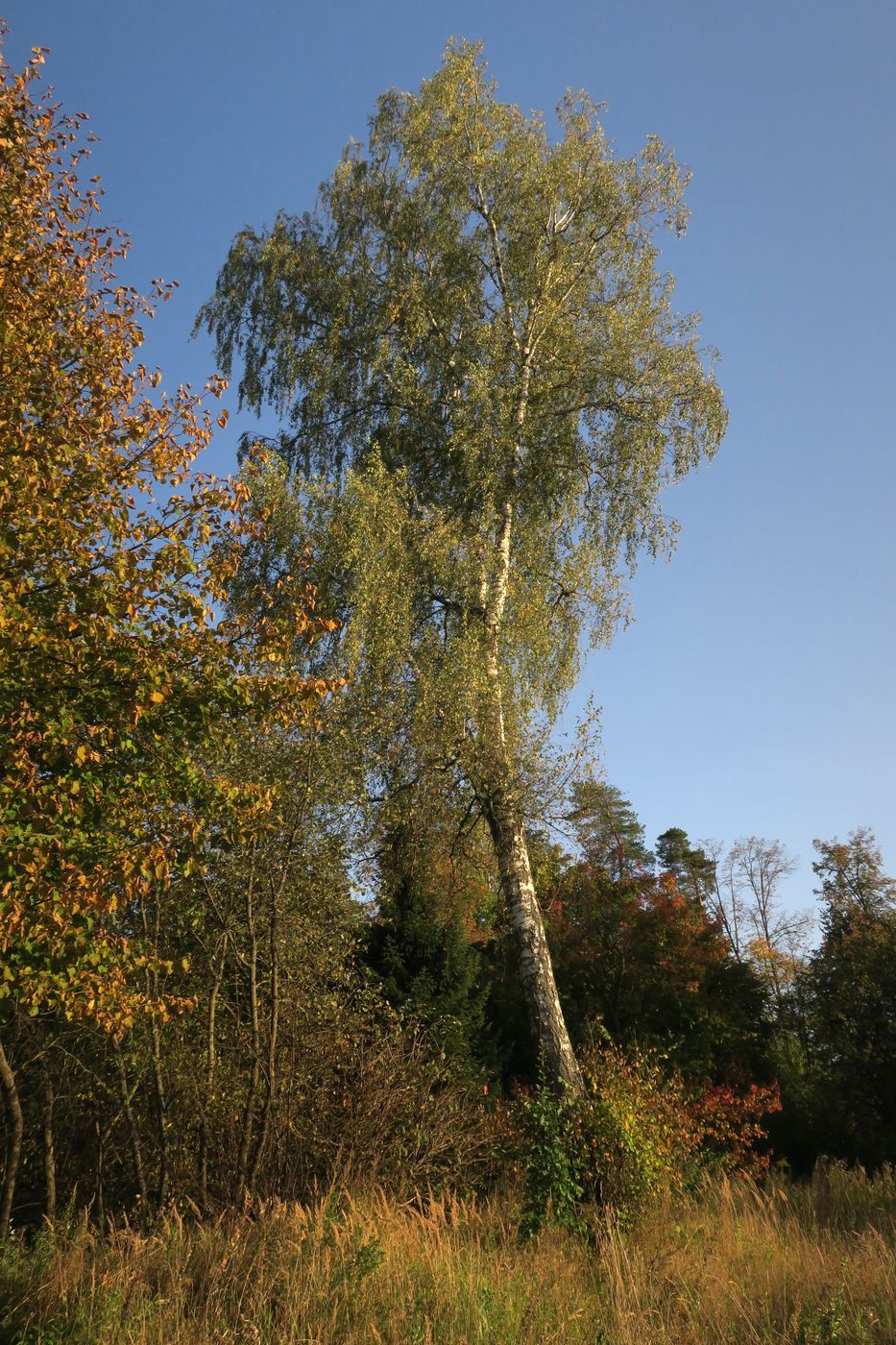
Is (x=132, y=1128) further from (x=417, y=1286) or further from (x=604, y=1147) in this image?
(x=604, y=1147)

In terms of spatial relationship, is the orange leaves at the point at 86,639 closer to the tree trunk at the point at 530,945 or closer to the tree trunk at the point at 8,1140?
the tree trunk at the point at 8,1140

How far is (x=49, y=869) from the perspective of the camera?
6.14 m

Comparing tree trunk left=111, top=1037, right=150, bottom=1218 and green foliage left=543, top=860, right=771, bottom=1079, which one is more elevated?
green foliage left=543, top=860, right=771, bottom=1079

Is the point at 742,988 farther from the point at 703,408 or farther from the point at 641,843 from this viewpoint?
the point at 641,843

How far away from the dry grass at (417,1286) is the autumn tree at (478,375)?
18.3ft

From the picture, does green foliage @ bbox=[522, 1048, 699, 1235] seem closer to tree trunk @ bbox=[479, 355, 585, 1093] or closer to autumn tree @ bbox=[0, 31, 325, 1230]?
tree trunk @ bbox=[479, 355, 585, 1093]

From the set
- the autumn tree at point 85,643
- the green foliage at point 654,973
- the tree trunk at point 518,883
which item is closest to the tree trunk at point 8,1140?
the autumn tree at point 85,643

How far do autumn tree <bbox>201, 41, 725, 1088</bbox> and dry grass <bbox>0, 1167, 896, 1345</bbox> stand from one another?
219 inches

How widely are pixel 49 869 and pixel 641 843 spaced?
44937 mm

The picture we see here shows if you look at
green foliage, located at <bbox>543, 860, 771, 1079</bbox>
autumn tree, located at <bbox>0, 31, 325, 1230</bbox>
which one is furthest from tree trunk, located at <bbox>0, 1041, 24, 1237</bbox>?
green foliage, located at <bbox>543, 860, 771, 1079</bbox>

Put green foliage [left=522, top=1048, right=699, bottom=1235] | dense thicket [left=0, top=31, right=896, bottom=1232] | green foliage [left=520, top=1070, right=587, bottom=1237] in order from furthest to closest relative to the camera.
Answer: green foliage [left=522, top=1048, right=699, bottom=1235]
green foliage [left=520, top=1070, right=587, bottom=1237]
dense thicket [left=0, top=31, right=896, bottom=1232]

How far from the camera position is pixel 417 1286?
509 centimetres

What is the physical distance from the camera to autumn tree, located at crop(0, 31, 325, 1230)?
5863 mm

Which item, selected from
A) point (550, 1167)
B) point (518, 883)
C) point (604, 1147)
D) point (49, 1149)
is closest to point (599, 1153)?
point (604, 1147)
